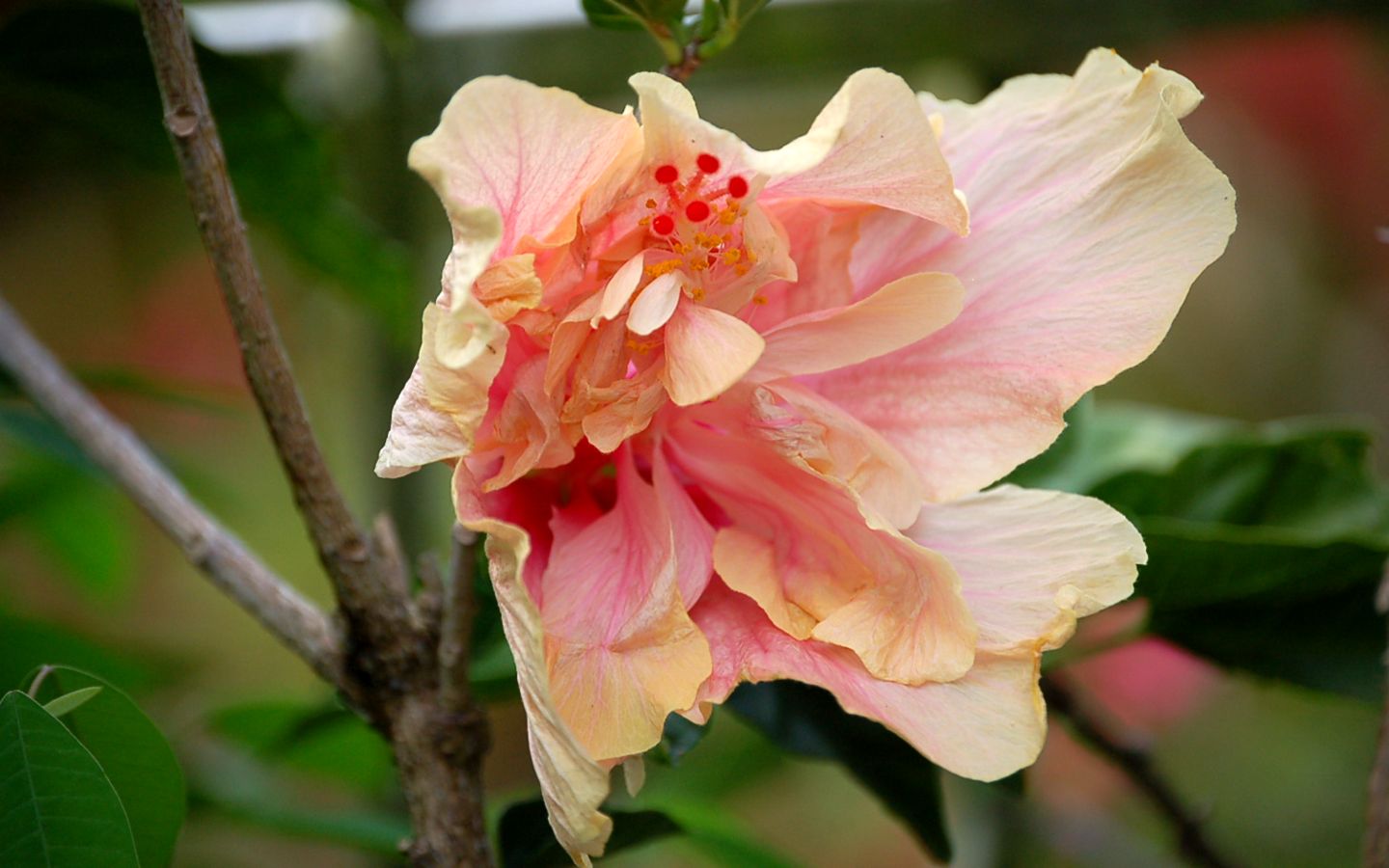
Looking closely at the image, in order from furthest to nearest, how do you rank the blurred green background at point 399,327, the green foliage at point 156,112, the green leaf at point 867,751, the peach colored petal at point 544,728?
the blurred green background at point 399,327, the green foliage at point 156,112, the green leaf at point 867,751, the peach colored petal at point 544,728

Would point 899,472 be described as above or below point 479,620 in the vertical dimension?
above

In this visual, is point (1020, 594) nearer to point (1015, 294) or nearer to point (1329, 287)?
point (1015, 294)

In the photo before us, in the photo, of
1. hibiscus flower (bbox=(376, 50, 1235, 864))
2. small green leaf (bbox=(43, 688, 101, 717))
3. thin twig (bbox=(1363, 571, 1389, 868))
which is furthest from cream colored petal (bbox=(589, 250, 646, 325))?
thin twig (bbox=(1363, 571, 1389, 868))

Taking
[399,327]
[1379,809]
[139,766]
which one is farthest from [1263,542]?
[399,327]

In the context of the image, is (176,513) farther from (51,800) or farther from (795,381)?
(795,381)

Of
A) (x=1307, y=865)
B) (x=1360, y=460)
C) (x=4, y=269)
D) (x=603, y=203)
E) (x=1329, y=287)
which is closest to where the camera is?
(x=603, y=203)

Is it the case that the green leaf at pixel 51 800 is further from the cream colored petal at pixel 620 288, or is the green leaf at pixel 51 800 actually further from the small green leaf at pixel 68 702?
the cream colored petal at pixel 620 288

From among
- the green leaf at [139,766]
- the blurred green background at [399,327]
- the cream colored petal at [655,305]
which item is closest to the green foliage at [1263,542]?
the blurred green background at [399,327]

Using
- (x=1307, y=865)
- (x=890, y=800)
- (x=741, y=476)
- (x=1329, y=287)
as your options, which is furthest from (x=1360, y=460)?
(x=1329, y=287)
